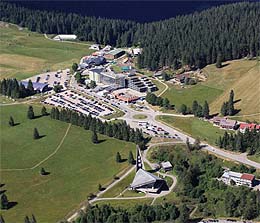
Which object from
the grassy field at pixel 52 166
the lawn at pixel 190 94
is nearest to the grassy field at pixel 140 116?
the lawn at pixel 190 94

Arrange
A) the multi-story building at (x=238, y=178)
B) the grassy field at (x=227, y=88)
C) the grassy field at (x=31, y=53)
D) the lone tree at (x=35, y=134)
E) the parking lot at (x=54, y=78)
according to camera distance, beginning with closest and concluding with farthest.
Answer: the multi-story building at (x=238, y=178)
the lone tree at (x=35, y=134)
the grassy field at (x=227, y=88)
the parking lot at (x=54, y=78)
the grassy field at (x=31, y=53)

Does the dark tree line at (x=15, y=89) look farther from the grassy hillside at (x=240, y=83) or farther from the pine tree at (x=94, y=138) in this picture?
the grassy hillside at (x=240, y=83)

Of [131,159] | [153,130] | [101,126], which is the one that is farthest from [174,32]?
[131,159]

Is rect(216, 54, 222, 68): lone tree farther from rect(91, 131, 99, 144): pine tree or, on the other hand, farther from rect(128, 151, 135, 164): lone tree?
rect(128, 151, 135, 164): lone tree

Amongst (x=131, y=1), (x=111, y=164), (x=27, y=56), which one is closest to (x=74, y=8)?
(x=131, y=1)

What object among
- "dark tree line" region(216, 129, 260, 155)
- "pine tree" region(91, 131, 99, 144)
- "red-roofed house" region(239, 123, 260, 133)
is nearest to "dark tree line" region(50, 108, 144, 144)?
"pine tree" region(91, 131, 99, 144)

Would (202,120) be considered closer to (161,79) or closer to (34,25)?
(161,79)
